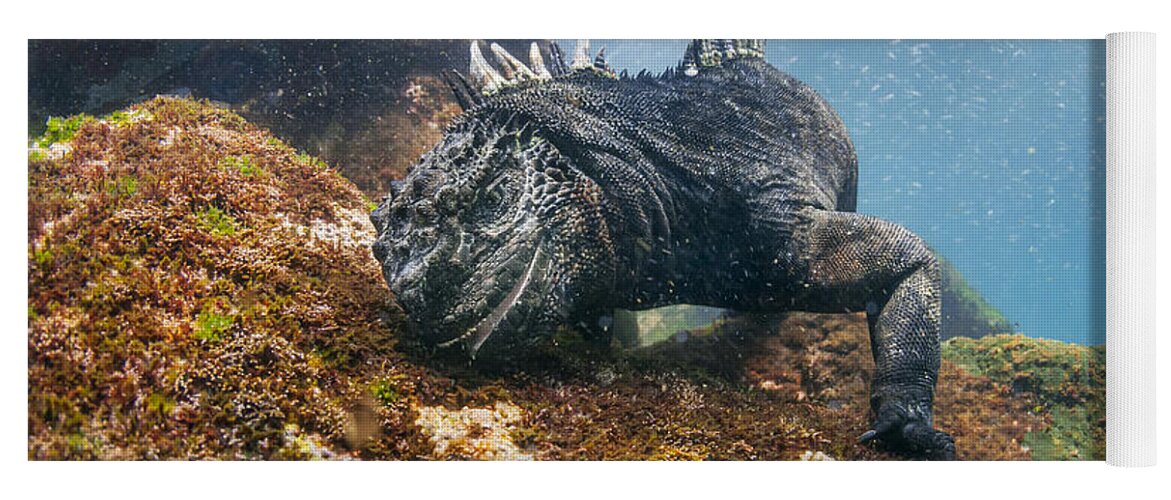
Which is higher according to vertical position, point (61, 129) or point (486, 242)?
point (61, 129)

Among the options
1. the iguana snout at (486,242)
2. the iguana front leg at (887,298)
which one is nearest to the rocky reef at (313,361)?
the iguana front leg at (887,298)

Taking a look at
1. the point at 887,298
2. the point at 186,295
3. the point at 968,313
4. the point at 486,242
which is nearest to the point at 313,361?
the point at 186,295

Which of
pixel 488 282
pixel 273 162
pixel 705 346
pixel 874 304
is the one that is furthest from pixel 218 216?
pixel 874 304

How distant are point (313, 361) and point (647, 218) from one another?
5.17 feet

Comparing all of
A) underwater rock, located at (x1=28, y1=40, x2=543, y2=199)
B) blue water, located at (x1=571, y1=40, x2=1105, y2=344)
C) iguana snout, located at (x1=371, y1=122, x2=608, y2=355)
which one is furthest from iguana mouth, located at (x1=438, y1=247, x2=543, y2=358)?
blue water, located at (x1=571, y1=40, x2=1105, y2=344)

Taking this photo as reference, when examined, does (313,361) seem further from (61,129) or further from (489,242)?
(61,129)

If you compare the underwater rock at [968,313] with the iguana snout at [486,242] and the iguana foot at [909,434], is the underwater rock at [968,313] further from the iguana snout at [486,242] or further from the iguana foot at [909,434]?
the iguana snout at [486,242]

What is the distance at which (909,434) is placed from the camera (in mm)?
3779

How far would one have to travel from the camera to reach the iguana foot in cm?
377

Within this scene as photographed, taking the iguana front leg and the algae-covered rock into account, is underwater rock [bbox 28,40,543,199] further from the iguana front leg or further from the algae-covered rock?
the iguana front leg

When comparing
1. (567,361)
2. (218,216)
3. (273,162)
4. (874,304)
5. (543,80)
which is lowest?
(567,361)

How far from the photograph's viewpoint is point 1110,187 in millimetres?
4078
